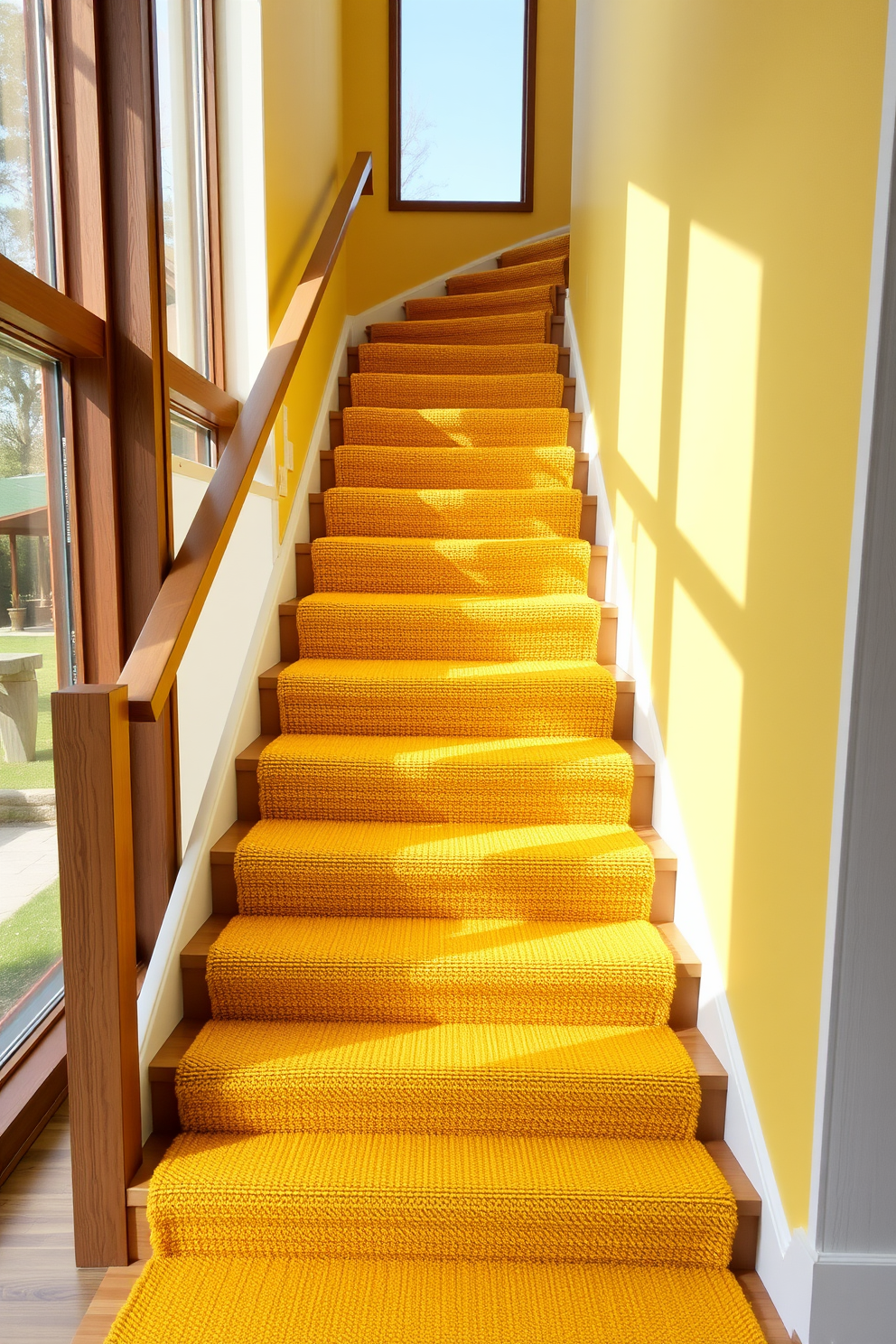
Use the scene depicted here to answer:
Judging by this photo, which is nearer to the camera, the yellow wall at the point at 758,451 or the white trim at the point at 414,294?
the yellow wall at the point at 758,451

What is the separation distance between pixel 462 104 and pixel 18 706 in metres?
4.36

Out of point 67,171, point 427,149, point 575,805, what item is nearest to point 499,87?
point 427,149

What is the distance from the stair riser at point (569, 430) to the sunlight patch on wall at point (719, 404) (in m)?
1.25

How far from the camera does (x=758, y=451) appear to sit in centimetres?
159

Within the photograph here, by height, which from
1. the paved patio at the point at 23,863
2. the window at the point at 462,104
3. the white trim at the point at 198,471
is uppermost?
the window at the point at 462,104

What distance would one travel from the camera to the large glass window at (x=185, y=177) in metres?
2.20

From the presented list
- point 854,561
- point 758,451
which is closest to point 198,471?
point 758,451

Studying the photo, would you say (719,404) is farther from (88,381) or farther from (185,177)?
(185,177)

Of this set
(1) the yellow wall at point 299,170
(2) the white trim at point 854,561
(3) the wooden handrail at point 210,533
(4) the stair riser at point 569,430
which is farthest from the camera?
(4) the stair riser at point 569,430

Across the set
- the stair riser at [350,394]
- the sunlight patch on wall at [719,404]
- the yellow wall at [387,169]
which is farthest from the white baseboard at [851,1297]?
the yellow wall at [387,169]

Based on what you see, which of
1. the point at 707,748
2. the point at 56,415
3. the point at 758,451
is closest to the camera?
the point at 758,451

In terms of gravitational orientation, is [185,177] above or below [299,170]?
below

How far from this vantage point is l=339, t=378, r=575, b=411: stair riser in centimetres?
356

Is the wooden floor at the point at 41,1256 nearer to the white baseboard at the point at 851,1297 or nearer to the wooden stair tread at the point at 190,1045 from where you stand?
the wooden stair tread at the point at 190,1045
